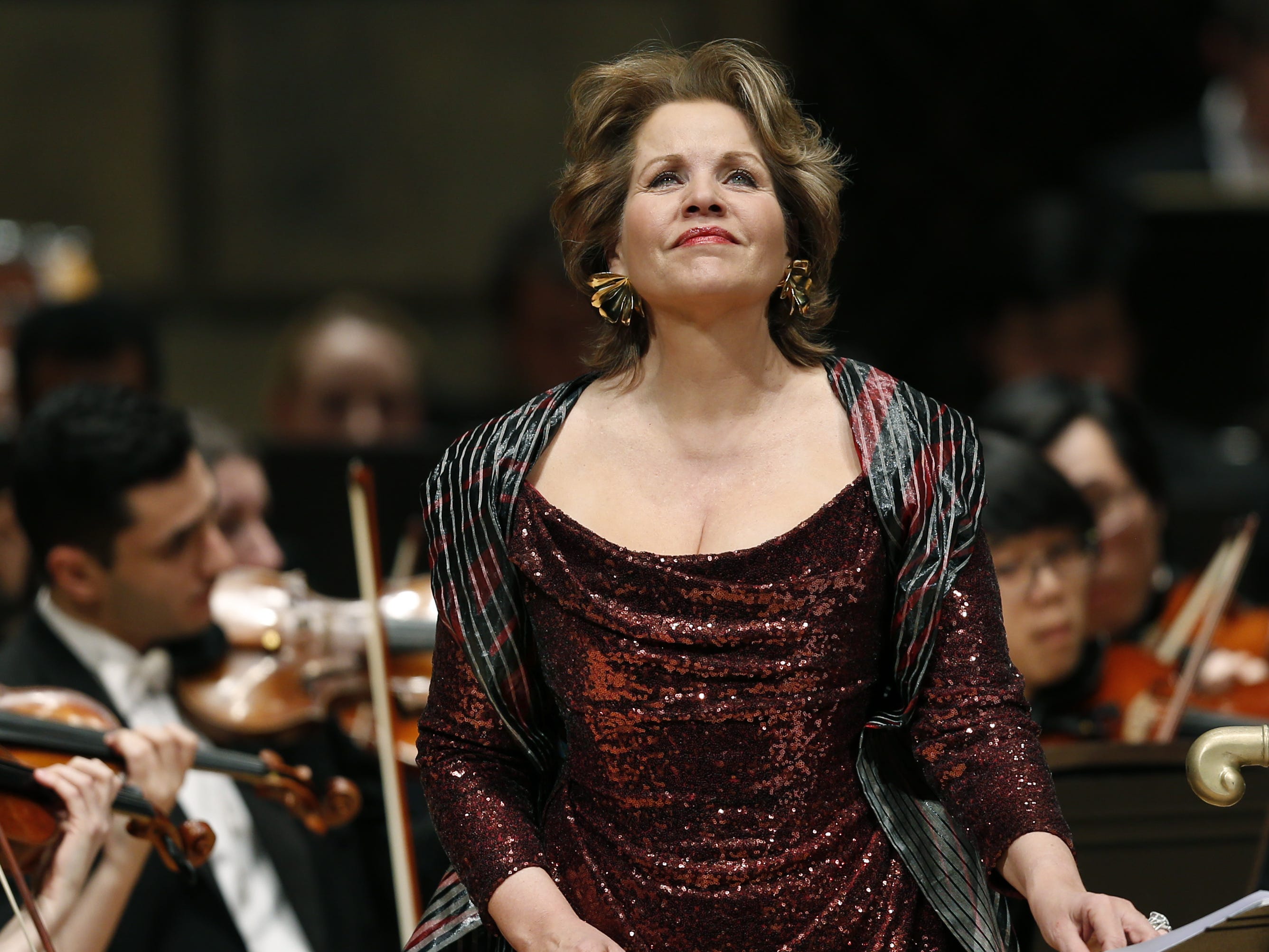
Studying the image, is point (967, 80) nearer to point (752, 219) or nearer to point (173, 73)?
point (173, 73)

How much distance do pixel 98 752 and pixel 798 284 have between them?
37.8 inches

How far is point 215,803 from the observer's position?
98.8 inches

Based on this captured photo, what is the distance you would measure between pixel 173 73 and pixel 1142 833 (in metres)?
3.89

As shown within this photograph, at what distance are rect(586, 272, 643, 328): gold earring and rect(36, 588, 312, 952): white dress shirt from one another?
1.02 m

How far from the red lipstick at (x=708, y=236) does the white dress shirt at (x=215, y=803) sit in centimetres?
117

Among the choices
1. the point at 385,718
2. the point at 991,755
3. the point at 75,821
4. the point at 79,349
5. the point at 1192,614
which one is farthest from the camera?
the point at 79,349

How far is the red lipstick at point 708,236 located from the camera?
5.30 feet

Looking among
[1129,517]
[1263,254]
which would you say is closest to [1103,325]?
[1263,254]

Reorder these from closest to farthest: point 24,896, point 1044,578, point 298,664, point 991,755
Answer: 1. point 991,755
2. point 24,896
3. point 1044,578
4. point 298,664

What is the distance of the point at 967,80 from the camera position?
4793 mm

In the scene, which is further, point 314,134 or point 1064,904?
point 314,134

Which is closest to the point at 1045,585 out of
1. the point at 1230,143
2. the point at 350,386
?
the point at 350,386

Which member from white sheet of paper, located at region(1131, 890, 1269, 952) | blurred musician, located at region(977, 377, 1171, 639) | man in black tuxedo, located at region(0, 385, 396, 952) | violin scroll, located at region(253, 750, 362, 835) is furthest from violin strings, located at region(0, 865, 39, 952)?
blurred musician, located at region(977, 377, 1171, 639)

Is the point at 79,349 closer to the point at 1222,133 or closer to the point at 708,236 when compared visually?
the point at 708,236
